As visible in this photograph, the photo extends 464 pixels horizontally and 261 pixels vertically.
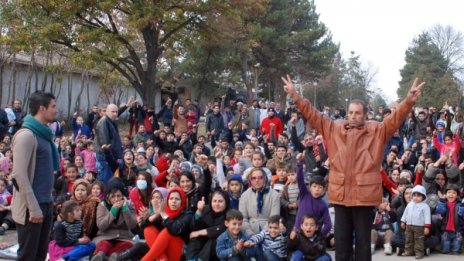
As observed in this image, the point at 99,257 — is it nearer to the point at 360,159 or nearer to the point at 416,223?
the point at 360,159

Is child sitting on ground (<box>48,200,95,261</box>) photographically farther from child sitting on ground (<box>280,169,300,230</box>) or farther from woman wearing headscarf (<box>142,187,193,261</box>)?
child sitting on ground (<box>280,169,300,230</box>)

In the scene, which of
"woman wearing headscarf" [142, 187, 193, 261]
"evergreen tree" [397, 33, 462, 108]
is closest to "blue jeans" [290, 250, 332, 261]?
"woman wearing headscarf" [142, 187, 193, 261]

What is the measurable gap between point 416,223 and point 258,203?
2103 millimetres

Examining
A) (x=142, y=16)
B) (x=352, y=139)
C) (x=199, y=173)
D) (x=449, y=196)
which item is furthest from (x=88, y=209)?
(x=142, y=16)

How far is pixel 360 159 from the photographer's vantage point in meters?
4.05

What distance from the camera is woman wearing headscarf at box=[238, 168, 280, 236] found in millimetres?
6336

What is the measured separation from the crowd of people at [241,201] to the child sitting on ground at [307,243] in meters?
0.01

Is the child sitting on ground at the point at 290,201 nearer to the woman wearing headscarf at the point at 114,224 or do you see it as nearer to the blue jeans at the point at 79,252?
the woman wearing headscarf at the point at 114,224

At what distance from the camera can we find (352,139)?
13.4 feet

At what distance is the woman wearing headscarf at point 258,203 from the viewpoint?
249 inches

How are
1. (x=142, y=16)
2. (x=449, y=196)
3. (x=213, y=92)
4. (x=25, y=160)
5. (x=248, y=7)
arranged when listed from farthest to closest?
(x=213, y=92) < (x=248, y=7) < (x=142, y=16) < (x=449, y=196) < (x=25, y=160)

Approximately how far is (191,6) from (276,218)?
1376 centimetres

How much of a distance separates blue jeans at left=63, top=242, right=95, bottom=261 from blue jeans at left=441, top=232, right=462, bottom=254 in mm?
4607

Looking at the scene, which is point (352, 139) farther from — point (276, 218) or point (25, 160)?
point (25, 160)
